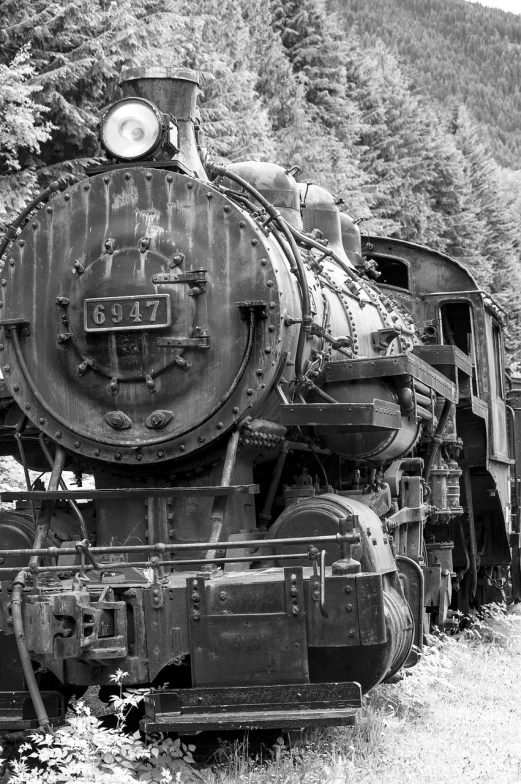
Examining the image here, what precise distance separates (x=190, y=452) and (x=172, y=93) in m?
2.17

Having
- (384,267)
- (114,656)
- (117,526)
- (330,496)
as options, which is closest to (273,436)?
(330,496)

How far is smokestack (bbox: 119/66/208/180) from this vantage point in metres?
6.44

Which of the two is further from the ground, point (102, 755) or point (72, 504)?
point (72, 504)

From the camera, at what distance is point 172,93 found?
650 cm

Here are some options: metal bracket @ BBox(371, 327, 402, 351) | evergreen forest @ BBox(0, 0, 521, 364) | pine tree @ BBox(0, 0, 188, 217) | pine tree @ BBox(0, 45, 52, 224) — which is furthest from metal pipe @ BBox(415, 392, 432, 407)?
pine tree @ BBox(0, 0, 188, 217)

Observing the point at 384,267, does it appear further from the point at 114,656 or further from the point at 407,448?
the point at 114,656

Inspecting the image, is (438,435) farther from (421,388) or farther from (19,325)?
(19,325)

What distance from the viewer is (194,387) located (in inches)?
234

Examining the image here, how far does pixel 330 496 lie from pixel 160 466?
98cm

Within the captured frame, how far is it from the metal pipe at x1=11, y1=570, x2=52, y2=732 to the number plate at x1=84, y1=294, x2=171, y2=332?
161 cm

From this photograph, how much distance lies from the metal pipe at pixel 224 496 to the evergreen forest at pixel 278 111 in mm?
6379

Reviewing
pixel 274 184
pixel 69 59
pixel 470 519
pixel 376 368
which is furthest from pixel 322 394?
pixel 69 59

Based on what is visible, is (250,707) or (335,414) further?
(335,414)

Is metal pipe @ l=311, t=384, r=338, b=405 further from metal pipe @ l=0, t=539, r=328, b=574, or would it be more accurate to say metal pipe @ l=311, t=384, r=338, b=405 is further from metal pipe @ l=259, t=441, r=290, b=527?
metal pipe @ l=0, t=539, r=328, b=574
